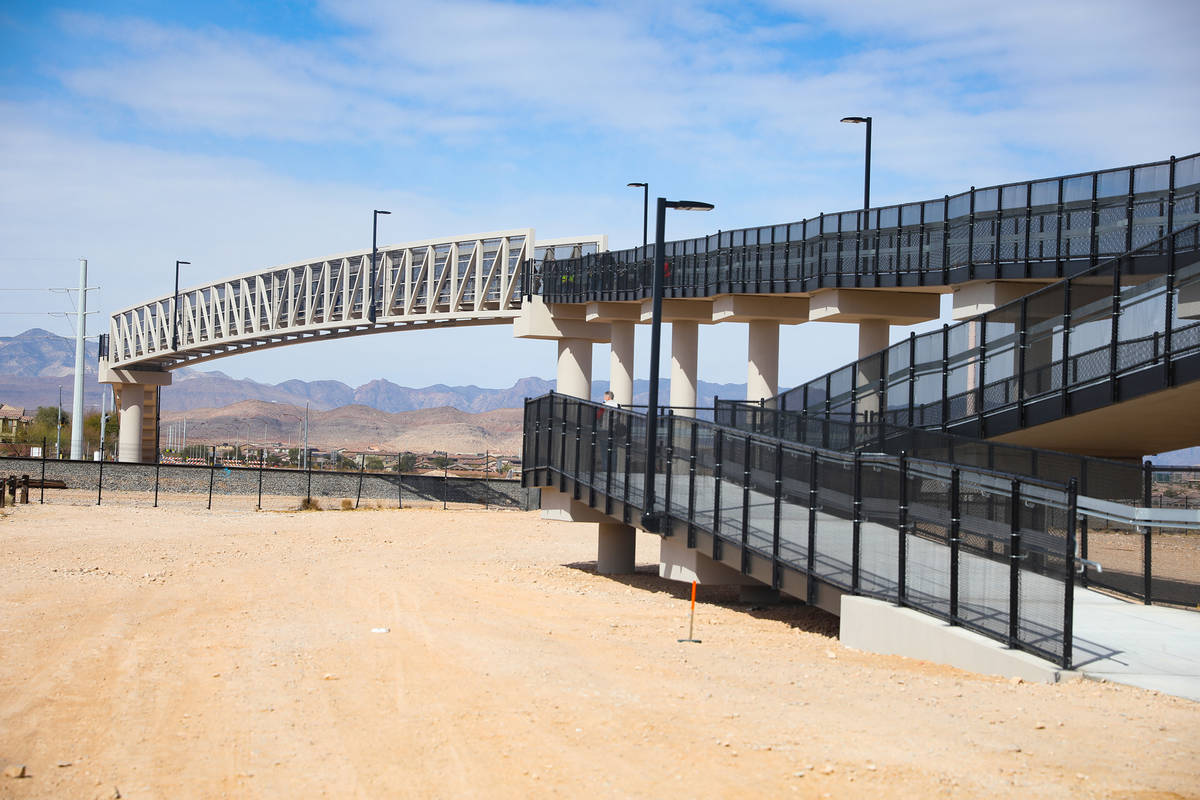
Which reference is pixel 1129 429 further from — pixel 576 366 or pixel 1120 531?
pixel 576 366

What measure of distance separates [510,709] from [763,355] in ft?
87.6

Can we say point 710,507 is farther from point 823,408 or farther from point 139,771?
point 139,771

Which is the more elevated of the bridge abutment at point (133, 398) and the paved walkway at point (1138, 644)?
the bridge abutment at point (133, 398)

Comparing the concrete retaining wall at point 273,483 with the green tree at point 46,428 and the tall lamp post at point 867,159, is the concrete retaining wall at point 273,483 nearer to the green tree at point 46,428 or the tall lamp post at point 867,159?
the tall lamp post at point 867,159

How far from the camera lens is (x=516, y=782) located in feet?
28.5

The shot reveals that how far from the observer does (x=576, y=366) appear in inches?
1770

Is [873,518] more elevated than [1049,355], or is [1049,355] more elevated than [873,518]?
[1049,355]

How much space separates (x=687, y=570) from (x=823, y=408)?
646 centimetres

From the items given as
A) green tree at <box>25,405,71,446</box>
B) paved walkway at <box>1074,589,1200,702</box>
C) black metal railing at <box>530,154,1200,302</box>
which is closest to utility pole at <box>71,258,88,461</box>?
green tree at <box>25,405,71,446</box>

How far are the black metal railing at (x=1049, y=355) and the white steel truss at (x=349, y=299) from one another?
24.1 meters

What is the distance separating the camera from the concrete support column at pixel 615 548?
25.3 metres

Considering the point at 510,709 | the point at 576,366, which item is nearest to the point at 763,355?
the point at 576,366

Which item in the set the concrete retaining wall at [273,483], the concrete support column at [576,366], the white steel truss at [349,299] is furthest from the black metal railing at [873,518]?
the concrete retaining wall at [273,483]

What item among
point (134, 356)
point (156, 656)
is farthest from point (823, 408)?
point (134, 356)
